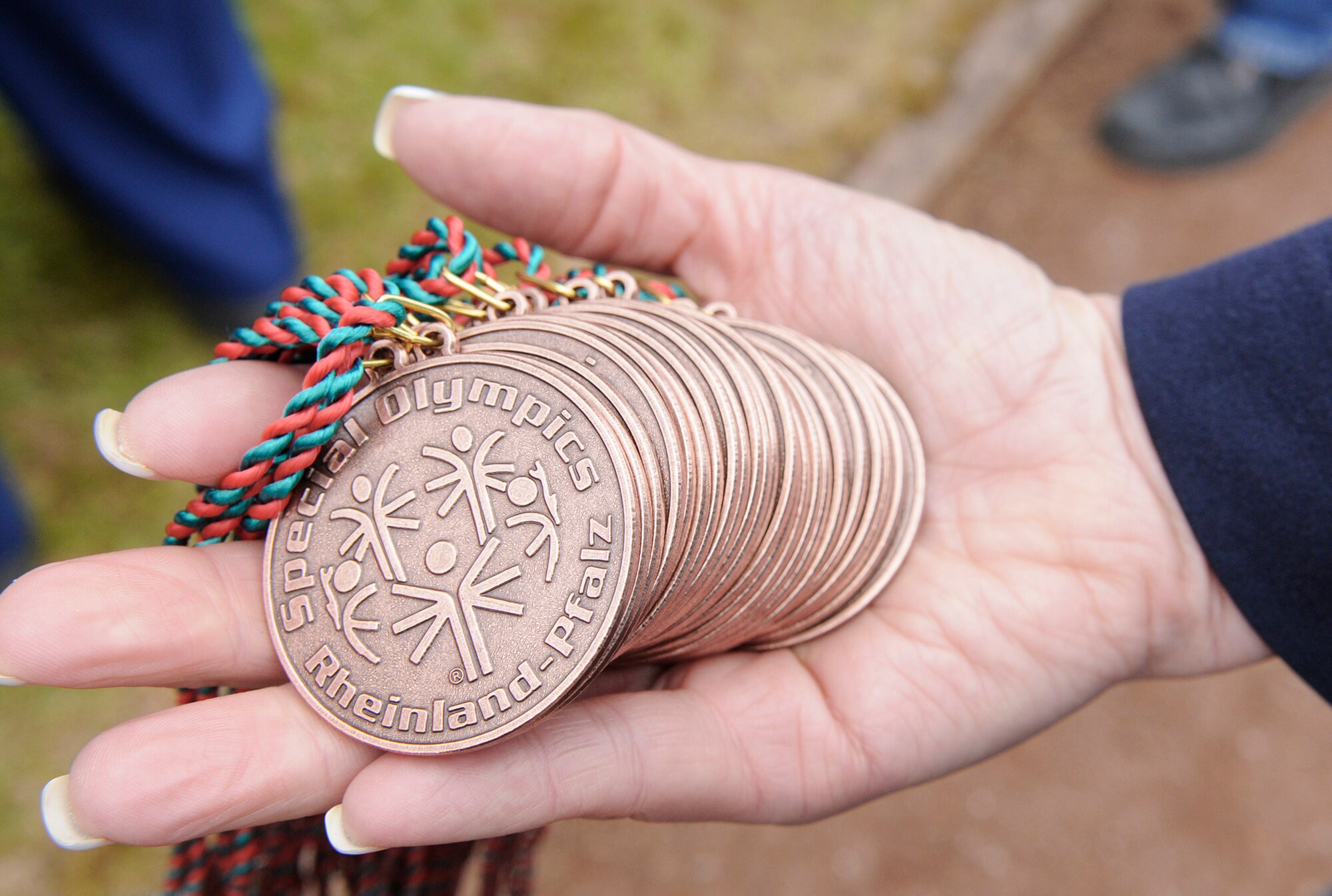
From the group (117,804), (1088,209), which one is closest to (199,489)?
(117,804)

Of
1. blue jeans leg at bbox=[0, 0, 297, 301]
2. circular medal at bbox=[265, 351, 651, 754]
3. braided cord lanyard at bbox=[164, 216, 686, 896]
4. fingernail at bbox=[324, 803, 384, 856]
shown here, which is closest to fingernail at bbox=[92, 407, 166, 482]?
braided cord lanyard at bbox=[164, 216, 686, 896]

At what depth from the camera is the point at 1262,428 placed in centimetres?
241

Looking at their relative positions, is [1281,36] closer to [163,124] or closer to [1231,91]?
[1231,91]

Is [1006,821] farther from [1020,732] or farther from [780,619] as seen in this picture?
[780,619]

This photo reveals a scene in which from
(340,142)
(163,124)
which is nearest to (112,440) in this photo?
(163,124)

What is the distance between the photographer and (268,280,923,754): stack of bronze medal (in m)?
1.91

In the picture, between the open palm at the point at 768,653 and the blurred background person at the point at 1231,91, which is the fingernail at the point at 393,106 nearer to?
the open palm at the point at 768,653

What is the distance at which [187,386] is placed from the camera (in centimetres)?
206

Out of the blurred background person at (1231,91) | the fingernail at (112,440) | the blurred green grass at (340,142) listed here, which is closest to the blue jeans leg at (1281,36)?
the blurred background person at (1231,91)

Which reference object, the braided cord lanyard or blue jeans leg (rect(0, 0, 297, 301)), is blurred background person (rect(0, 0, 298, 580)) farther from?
the braided cord lanyard

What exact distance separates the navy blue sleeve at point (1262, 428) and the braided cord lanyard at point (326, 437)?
1.36 metres

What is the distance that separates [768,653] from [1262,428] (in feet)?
4.43

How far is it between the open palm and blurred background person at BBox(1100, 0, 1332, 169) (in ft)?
10.3

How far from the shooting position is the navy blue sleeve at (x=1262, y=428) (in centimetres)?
236
